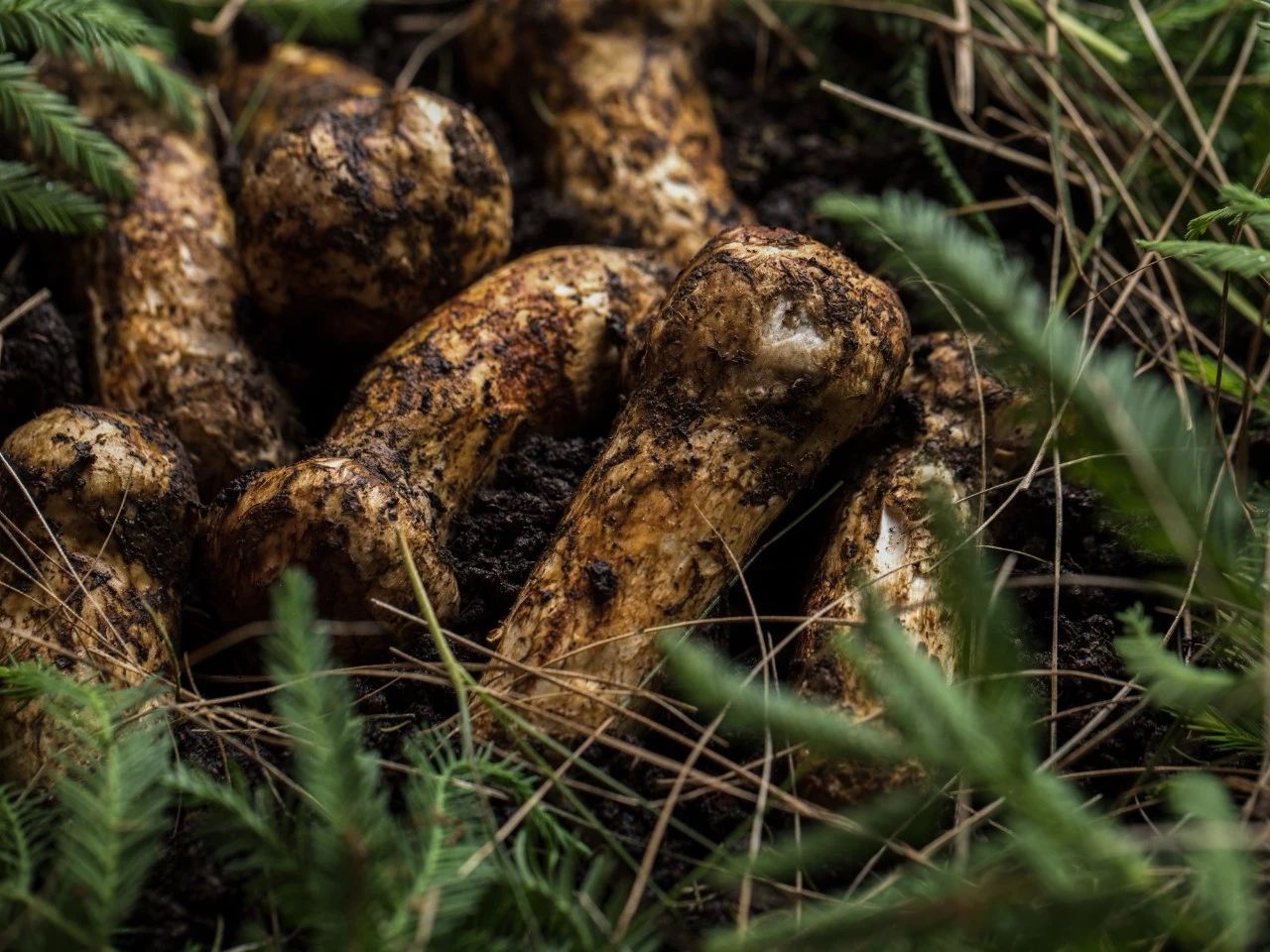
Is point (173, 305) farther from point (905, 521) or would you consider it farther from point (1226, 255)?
point (1226, 255)

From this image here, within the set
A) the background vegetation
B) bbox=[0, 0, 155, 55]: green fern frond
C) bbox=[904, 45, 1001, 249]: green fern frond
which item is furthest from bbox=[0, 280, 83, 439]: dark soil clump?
bbox=[904, 45, 1001, 249]: green fern frond

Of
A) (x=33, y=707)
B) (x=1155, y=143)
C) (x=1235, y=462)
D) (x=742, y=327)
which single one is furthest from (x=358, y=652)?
(x=1155, y=143)

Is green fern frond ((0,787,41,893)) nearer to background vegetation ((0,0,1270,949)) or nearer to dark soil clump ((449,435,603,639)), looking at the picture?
background vegetation ((0,0,1270,949))

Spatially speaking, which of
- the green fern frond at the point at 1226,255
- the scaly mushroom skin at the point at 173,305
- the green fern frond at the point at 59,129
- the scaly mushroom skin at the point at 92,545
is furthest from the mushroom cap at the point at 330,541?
the green fern frond at the point at 1226,255

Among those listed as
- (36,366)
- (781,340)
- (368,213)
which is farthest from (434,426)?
(36,366)

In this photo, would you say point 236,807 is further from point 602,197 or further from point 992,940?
point 602,197

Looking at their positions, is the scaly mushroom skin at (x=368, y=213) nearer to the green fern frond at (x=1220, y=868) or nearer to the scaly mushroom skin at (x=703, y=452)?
the scaly mushroom skin at (x=703, y=452)
